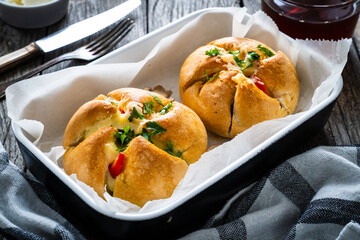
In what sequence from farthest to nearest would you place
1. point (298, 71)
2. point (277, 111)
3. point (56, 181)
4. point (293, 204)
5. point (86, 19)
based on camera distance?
point (86, 19)
point (298, 71)
point (277, 111)
point (293, 204)
point (56, 181)

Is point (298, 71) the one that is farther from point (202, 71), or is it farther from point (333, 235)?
point (333, 235)

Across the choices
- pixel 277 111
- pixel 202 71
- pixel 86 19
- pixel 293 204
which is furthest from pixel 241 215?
pixel 86 19

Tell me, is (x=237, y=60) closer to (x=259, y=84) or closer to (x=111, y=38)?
(x=259, y=84)

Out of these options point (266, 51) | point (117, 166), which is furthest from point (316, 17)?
point (117, 166)

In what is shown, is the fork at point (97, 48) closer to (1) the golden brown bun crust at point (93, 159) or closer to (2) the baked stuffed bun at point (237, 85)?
(2) the baked stuffed bun at point (237, 85)

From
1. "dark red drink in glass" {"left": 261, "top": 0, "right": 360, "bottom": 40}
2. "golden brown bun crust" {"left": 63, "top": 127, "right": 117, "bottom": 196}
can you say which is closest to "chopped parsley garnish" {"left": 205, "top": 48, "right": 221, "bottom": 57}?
"dark red drink in glass" {"left": 261, "top": 0, "right": 360, "bottom": 40}

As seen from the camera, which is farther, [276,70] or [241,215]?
[276,70]
